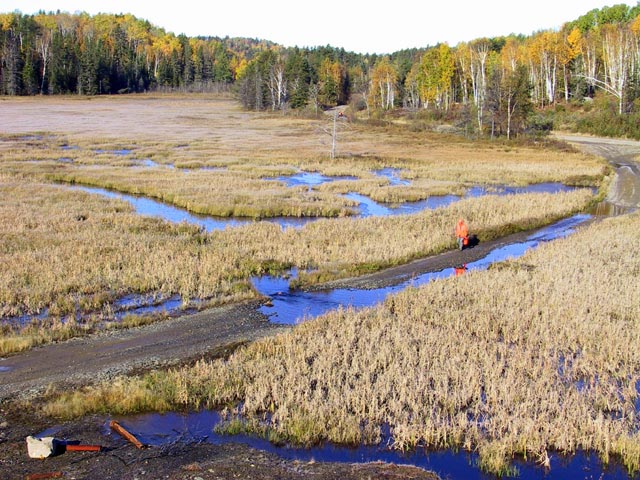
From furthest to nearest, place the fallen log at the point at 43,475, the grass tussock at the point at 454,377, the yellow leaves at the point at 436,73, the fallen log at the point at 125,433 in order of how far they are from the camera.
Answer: the yellow leaves at the point at 436,73 < the grass tussock at the point at 454,377 < the fallen log at the point at 125,433 < the fallen log at the point at 43,475

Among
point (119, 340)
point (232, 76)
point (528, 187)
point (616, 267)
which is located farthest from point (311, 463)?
point (232, 76)

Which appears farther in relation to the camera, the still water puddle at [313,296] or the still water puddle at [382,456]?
the still water puddle at [313,296]

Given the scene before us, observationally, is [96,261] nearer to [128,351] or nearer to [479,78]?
[128,351]

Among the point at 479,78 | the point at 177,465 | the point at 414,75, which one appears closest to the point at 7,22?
the point at 414,75

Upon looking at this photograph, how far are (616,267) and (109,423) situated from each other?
63.6 feet

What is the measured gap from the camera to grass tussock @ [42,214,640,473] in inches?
477

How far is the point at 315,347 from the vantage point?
632 inches

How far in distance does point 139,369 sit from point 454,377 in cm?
746

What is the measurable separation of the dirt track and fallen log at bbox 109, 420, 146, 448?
15 cm

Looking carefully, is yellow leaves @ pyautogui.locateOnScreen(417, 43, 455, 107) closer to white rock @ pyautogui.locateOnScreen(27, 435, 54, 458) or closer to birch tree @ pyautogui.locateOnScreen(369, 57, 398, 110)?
birch tree @ pyautogui.locateOnScreen(369, 57, 398, 110)

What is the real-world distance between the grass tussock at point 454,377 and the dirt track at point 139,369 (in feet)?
3.06

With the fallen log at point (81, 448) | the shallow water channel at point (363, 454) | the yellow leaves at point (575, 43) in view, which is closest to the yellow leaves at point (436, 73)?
the yellow leaves at point (575, 43)

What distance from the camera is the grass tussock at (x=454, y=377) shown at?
12117 mm

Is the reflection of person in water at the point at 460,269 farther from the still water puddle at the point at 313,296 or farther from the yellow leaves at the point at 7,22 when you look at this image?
the yellow leaves at the point at 7,22
